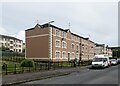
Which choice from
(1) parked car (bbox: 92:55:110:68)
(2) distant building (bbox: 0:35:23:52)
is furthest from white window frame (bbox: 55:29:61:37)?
(2) distant building (bbox: 0:35:23:52)

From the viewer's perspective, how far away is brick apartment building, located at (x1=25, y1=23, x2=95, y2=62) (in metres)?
58.2

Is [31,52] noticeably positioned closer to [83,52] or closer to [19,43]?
[83,52]

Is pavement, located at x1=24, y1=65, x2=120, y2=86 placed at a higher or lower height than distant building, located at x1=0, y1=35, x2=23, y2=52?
lower

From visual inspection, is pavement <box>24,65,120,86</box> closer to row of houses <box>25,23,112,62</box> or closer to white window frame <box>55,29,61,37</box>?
row of houses <box>25,23,112,62</box>

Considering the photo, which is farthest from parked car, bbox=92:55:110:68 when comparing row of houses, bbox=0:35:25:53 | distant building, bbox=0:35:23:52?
distant building, bbox=0:35:23:52

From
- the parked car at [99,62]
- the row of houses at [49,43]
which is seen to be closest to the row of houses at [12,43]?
the row of houses at [49,43]

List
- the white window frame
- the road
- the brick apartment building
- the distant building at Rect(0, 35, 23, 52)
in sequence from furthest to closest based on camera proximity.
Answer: the distant building at Rect(0, 35, 23, 52)
the white window frame
the brick apartment building
the road

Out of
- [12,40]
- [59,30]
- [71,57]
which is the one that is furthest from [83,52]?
[12,40]

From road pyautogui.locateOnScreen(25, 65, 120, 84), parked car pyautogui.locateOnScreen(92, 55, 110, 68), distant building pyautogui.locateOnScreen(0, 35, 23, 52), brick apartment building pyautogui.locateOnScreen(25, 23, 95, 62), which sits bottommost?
road pyautogui.locateOnScreen(25, 65, 120, 84)

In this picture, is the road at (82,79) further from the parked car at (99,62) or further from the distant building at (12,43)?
the distant building at (12,43)

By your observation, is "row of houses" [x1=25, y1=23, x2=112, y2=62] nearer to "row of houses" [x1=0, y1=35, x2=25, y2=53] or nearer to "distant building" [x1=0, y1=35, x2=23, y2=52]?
"row of houses" [x1=0, y1=35, x2=25, y2=53]

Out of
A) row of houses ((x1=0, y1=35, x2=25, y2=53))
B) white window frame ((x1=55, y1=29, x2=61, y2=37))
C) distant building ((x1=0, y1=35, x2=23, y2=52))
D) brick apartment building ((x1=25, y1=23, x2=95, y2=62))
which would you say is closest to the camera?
brick apartment building ((x1=25, y1=23, x2=95, y2=62))

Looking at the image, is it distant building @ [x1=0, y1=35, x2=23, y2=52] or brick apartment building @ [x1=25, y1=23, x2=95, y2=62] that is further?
distant building @ [x1=0, y1=35, x2=23, y2=52]

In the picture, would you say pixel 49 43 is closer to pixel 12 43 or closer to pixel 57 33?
pixel 57 33
